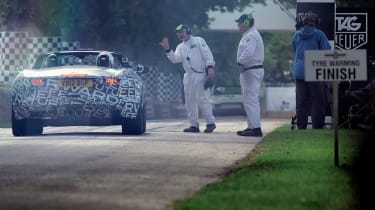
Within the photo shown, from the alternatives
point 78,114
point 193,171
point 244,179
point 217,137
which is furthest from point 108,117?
point 244,179

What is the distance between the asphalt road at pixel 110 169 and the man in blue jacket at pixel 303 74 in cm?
217

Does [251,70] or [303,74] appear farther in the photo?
[303,74]

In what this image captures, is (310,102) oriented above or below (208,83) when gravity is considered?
below

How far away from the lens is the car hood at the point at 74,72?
16.9m

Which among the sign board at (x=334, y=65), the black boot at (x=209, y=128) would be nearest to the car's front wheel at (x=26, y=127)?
the black boot at (x=209, y=128)

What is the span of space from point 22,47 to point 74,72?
17.8m

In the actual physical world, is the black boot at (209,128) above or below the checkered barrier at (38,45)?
below

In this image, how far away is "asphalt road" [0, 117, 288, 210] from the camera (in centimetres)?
915

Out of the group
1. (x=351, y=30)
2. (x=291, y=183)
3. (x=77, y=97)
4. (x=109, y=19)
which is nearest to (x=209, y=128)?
(x=77, y=97)

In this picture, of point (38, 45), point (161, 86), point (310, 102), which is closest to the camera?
point (310, 102)

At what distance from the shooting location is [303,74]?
705 inches

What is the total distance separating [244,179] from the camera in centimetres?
1016

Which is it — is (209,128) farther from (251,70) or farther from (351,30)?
(351,30)

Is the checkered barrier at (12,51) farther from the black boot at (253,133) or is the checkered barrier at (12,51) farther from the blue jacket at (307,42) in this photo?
the black boot at (253,133)
